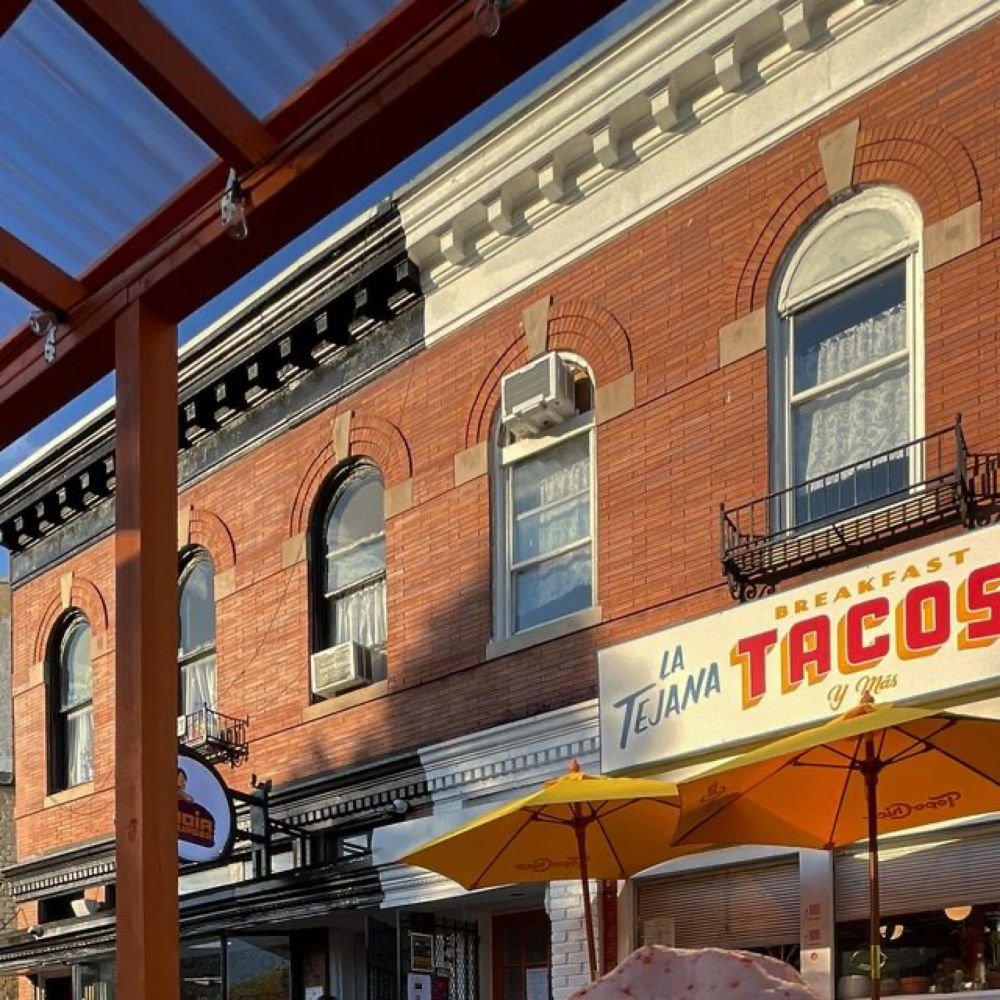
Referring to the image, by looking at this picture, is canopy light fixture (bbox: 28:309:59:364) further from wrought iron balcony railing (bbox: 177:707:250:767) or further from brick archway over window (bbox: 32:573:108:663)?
brick archway over window (bbox: 32:573:108:663)

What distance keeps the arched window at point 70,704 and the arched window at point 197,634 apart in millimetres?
2038

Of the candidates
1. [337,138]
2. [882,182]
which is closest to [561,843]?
[882,182]

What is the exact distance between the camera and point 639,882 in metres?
10.3

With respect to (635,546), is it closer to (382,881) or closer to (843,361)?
(843,361)

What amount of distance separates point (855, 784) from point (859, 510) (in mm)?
1910

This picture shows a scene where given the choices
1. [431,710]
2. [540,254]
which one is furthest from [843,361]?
[431,710]

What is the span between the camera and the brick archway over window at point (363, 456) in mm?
12797

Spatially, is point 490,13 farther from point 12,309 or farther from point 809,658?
point 809,658

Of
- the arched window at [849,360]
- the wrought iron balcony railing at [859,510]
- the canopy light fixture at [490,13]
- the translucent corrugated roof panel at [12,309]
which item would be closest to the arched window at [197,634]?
the wrought iron balcony railing at [859,510]

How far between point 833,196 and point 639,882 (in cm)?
451

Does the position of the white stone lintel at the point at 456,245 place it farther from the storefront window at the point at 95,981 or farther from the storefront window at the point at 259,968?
the storefront window at the point at 95,981

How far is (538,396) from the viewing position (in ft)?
37.0

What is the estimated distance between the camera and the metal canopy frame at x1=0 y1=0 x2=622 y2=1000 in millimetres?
3990

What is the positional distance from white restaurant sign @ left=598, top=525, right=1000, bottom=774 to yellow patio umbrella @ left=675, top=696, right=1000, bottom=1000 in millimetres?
856
